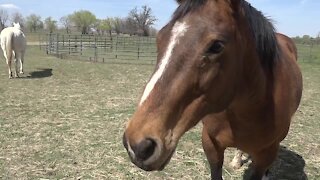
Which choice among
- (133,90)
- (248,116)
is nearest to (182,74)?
(248,116)

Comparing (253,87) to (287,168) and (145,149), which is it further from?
(287,168)

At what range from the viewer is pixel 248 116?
242 cm

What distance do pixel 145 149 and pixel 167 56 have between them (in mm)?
478

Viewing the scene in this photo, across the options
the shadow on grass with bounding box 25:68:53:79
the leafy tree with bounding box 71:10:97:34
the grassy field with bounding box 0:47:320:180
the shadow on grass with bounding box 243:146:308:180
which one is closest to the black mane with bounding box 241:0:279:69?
the shadow on grass with bounding box 243:146:308:180

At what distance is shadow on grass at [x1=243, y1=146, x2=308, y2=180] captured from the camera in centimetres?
400

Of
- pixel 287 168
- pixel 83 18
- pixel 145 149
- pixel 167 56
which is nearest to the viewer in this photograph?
pixel 145 149

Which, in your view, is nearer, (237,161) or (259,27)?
(259,27)

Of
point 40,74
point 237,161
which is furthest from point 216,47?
point 40,74

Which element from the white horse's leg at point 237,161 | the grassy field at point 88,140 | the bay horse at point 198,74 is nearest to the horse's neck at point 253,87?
the bay horse at point 198,74

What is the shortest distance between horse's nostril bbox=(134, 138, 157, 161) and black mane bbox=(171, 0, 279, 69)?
0.69 metres

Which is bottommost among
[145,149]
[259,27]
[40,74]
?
[40,74]

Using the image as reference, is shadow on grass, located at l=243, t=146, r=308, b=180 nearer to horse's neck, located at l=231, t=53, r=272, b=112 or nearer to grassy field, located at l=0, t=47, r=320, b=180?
grassy field, located at l=0, t=47, r=320, b=180

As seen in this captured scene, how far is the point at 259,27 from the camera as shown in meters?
2.15

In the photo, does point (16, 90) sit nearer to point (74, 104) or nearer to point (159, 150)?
point (74, 104)
